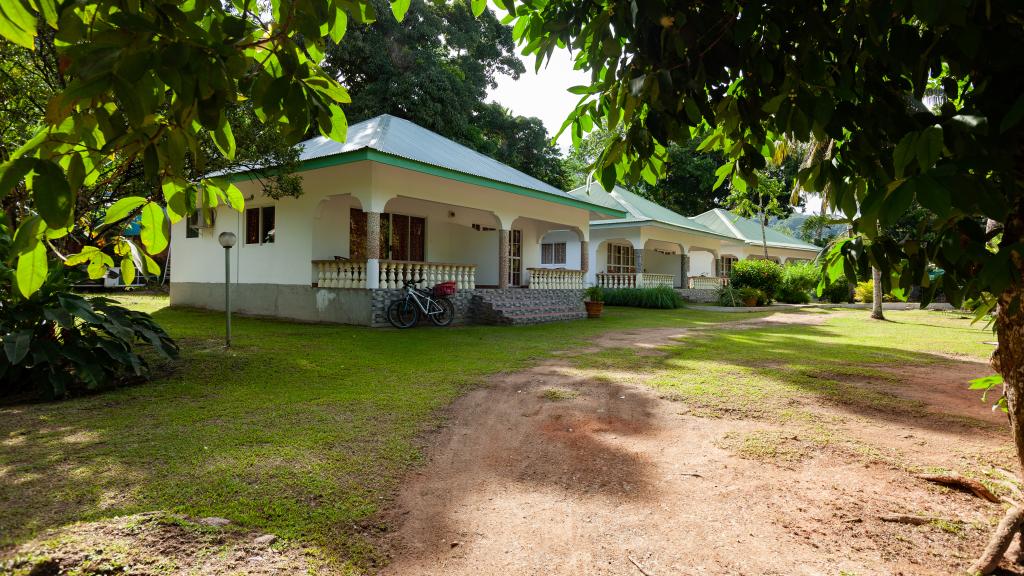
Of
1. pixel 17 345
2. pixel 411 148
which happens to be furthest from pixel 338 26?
pixel 411 148

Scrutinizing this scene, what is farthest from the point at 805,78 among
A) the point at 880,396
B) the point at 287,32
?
the point at 880,396

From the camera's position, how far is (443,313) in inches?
468

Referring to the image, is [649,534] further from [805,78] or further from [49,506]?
[49,506]

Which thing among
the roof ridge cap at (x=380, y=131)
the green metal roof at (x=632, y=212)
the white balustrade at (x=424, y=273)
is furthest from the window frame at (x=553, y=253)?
the roof ridge cap at (x=380, y=131)

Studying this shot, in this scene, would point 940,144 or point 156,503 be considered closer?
point 940,144

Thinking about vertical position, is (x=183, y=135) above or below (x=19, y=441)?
above

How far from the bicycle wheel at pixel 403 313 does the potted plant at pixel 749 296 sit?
15544 mm

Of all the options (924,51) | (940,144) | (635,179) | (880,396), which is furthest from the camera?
(880,396)

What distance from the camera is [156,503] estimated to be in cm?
251

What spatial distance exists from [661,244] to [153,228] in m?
25.9

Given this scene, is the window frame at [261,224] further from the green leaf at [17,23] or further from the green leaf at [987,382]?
the green leaf at [987,382]

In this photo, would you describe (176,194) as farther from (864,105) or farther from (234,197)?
(864,105)

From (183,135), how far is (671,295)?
1964cm

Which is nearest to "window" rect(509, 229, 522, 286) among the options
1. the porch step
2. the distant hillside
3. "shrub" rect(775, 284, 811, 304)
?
the porch step
